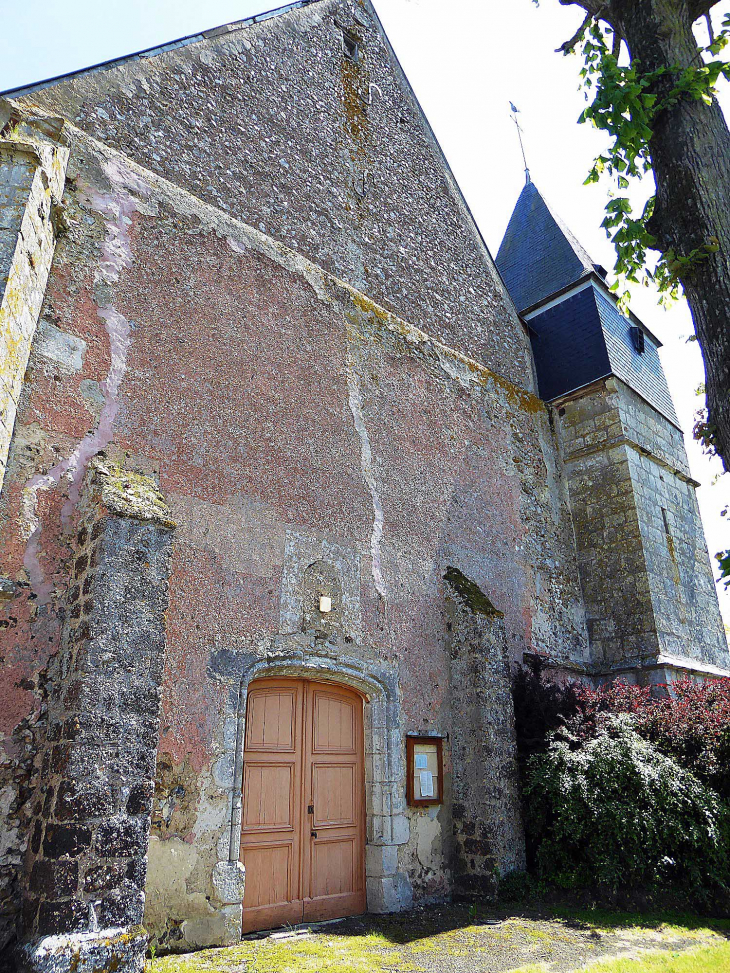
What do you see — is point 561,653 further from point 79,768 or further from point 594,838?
point 79,768

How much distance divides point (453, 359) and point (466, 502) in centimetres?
195

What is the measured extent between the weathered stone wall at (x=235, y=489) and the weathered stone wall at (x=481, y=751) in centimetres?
16

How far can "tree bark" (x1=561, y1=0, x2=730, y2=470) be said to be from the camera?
12.1 ft

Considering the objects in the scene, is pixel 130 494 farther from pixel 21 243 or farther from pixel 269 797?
pixel 269 797

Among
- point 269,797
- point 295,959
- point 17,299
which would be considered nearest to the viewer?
point 295,959

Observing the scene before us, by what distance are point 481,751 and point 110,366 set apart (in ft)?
15.8

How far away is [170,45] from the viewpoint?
22.9 ft

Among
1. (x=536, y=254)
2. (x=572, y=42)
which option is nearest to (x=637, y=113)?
(x=572, y=42)

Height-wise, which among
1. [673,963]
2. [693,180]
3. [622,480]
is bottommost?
[673,963]

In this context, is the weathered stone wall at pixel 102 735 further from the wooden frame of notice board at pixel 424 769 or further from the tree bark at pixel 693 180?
A: the tree bark at pixel 693 180

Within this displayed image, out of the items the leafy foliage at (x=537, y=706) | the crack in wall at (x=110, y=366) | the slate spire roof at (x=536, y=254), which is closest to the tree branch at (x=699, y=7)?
the crack in wall at (x=110, y=366)

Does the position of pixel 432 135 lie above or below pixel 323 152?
above

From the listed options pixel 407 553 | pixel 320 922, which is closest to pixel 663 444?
pixel 407 553

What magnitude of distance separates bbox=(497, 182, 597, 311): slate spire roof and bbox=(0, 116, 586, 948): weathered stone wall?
4.04 metres
